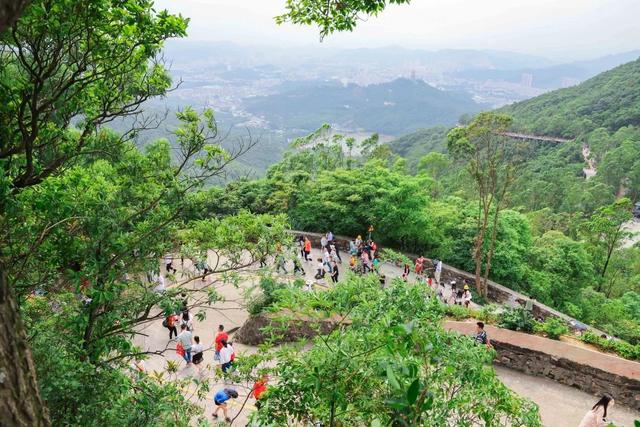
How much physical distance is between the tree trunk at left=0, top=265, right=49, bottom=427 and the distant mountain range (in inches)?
5931

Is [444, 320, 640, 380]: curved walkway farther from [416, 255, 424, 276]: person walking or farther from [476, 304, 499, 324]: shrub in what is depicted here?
[416, 255, 424, 276]: person walking

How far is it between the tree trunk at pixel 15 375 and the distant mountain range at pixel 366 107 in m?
151

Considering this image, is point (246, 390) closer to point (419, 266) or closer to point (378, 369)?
point (378, 369)

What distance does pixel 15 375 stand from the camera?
186 centimetres

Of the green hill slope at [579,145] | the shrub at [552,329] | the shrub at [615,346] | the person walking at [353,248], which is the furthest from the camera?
the green hill slope at [579,145]

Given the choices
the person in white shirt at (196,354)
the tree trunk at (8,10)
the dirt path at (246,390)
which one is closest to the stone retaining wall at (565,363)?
the dirt path at (246,390)

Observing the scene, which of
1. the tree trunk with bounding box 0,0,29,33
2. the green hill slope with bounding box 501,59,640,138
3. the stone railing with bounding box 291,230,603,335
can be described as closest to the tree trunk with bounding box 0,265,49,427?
the tree trunk with bounding box 0,0,29,33

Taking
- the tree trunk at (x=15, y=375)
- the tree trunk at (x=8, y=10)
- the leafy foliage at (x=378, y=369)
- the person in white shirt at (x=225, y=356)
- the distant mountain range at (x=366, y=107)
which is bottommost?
the distant mountain range at (x=366, y=107)

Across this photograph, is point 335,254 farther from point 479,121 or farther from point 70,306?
point 70,306

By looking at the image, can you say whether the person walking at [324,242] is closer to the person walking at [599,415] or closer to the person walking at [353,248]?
the person walking at [353,248]

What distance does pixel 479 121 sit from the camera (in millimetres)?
15398

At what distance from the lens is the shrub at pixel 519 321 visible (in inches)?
383

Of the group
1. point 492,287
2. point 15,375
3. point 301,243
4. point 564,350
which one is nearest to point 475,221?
point 492,287

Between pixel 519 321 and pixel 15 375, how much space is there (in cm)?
983
